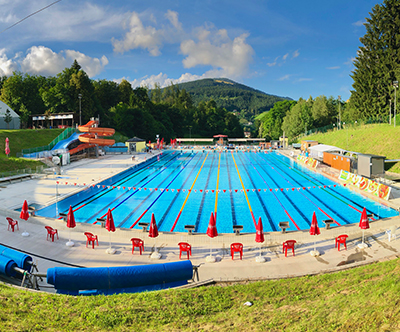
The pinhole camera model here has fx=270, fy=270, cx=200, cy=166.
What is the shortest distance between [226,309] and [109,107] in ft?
235

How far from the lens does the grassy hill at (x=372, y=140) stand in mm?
25453

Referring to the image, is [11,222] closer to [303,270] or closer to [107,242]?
[107,242]

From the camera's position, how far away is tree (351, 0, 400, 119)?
114ft

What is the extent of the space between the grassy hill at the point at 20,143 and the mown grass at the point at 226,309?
2093 centimetres

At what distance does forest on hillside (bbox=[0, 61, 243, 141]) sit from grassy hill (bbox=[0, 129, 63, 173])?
9.64m

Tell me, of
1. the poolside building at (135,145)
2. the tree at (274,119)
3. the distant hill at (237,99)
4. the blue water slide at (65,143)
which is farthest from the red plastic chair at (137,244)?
the distant hill at (237,99)

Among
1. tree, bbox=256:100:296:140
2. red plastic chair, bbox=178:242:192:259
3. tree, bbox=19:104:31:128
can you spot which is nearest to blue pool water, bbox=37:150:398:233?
red plastic chair, bbox=178:242:192:259

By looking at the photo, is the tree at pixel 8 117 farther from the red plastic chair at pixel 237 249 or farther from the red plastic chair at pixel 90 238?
the red plastic chair at pixel 237 249

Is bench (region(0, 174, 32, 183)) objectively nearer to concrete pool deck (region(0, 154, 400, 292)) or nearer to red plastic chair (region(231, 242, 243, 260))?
concrete pool deck (region(0, 154, 400, 292))

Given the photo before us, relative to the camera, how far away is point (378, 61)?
38438 millimetres

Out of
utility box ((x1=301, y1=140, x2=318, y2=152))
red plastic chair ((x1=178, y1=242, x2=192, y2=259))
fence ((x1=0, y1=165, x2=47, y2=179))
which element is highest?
utility box ((x1=301, y1=140, x2=318, y2=152))

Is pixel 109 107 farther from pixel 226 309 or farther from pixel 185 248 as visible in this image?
pixel 226 309

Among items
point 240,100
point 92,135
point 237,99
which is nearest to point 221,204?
point 92,135

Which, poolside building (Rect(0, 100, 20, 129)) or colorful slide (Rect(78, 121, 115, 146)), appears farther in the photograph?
poolside building (Rect(0, 100, 20, 129))
